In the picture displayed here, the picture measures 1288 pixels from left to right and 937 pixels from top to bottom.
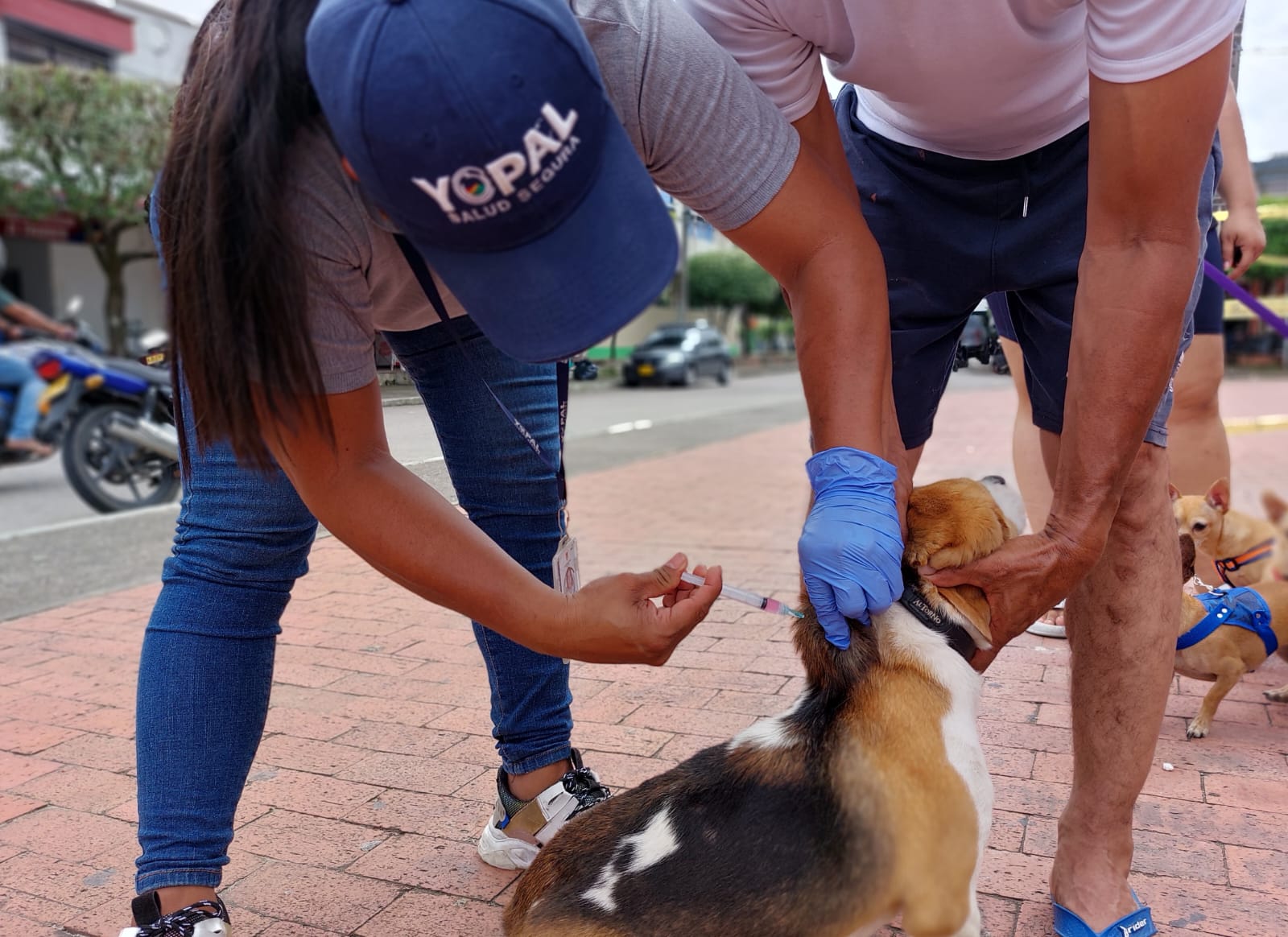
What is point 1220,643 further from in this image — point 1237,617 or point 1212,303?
point 1212,303

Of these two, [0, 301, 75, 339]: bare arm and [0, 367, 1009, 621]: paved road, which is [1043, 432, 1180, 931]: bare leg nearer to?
[0, 367, 1009, 621]: paved road

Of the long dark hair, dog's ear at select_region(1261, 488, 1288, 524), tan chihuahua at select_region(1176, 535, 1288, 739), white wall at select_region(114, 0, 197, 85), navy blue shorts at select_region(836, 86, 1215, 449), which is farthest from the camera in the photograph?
white wall at select_region(114, 0, 197, 85)

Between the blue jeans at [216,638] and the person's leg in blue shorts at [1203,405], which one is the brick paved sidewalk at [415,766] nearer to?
the blue jeans at [216,638]

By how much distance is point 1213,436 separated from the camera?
4.17 m

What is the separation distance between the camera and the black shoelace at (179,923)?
74.1 inches

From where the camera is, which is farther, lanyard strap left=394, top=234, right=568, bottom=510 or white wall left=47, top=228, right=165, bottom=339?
white wall left=47, top=228, right=165, bottom=339

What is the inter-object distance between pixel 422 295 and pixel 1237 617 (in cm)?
268

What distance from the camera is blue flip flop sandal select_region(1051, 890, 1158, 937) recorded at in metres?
2.04

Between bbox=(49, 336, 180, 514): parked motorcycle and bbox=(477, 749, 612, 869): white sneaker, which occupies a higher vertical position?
bbox=(49, 336, 180, 514): parked motorcycle

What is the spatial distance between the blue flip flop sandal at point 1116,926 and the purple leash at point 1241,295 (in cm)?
191

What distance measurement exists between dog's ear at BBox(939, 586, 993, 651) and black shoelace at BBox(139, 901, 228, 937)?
147 centimetres

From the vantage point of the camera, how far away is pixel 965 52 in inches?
76.8

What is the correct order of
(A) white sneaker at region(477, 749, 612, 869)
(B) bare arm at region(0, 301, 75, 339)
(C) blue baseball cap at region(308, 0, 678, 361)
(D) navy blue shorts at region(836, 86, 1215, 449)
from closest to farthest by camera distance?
(C) blue baseball cap at region(308, 0, 678, 361) < (D) navy blue shorts at region(836, 86, 1215, 449) < (A) white sneaker at region(477, 749, 612, 869) < (B) bare arm at region(0, 301, 75, 339)

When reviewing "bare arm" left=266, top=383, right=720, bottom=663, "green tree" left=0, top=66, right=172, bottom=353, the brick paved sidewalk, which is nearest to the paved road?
"bare arm" left=266, top=383, right=720, bottom=663
